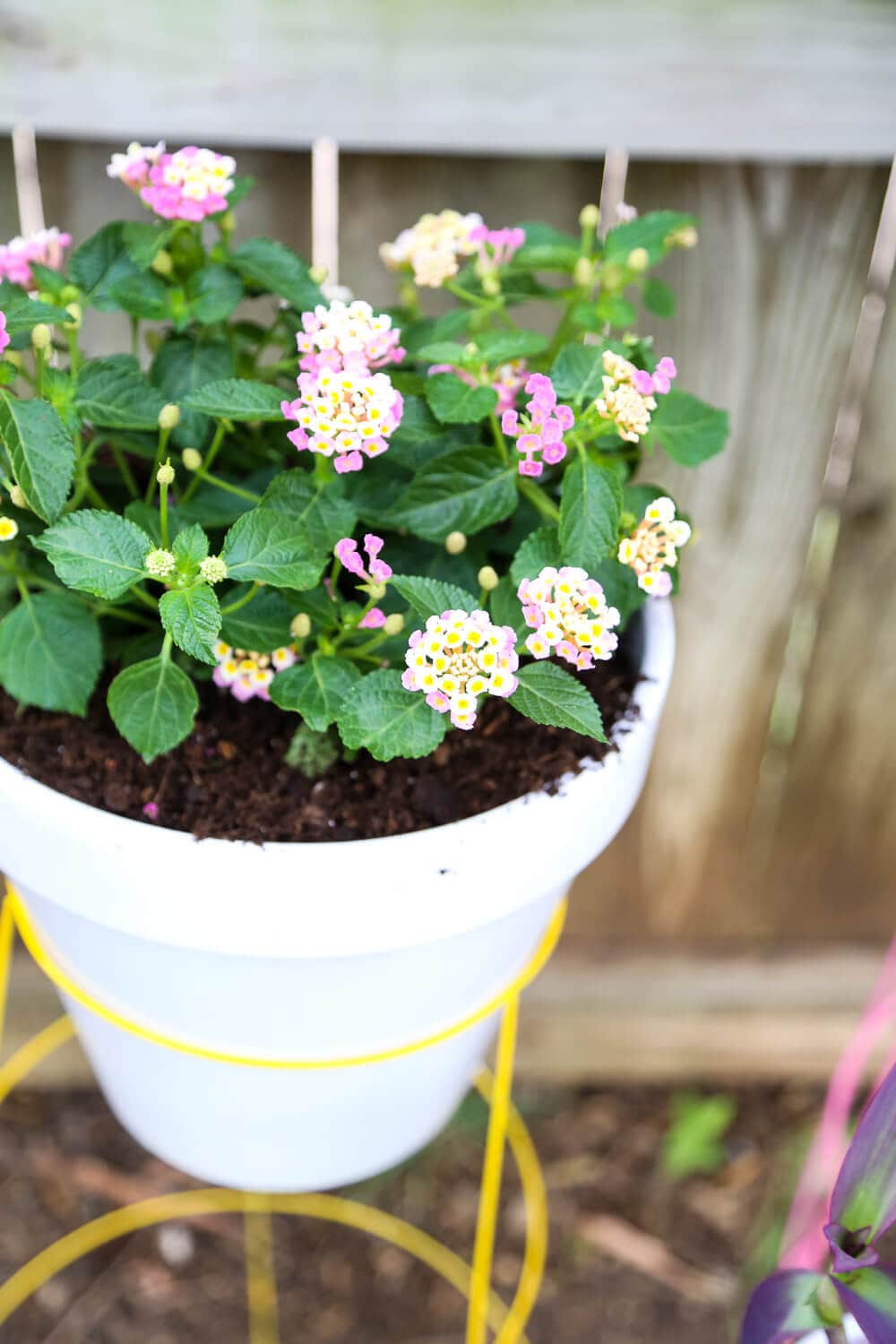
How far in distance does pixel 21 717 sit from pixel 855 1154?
0.55 m

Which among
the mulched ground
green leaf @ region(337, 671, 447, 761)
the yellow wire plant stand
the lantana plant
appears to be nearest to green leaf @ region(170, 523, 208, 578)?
the lantana plant

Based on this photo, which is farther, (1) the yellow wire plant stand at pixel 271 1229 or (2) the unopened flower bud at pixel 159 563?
(1) the yellow wire plant stand at pixel 271 1229

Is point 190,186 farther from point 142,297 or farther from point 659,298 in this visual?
point 659,298

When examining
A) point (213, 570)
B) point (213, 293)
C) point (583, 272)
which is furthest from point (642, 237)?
point (213, 570)

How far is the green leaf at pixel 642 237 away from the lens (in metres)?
0.76

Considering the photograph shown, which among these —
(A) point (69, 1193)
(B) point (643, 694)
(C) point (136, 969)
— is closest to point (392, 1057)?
(C) point (136, 969)

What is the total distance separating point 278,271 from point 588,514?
0.25m

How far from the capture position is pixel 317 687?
0.66 m

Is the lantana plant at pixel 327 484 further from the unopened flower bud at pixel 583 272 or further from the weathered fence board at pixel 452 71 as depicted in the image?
the weathered fence board at pixel 452 71

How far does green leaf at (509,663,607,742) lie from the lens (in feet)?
1.93

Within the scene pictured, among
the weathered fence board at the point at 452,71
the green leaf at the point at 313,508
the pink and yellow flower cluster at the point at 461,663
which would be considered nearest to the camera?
the pink and yellow flower cluster at the point at 461,663

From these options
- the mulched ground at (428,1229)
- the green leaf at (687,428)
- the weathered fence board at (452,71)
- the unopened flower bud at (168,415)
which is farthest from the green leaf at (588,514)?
the mulched ground at (428,1229)

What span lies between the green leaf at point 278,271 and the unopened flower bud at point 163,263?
0.12 feet

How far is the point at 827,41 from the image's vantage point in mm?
838
